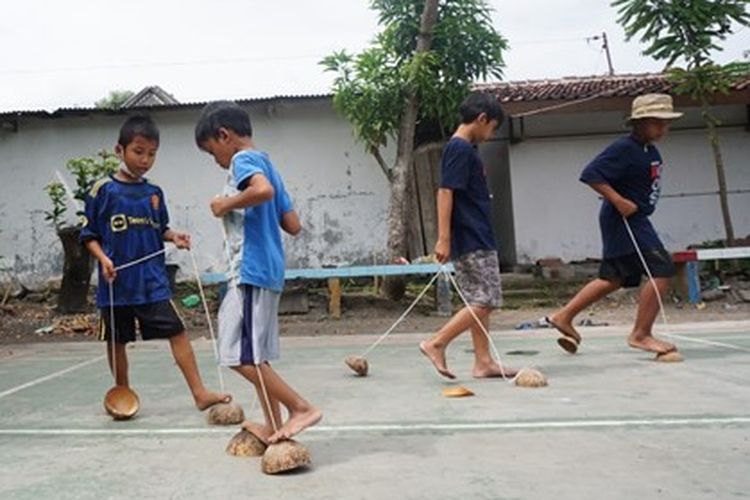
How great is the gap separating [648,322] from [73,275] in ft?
24.3

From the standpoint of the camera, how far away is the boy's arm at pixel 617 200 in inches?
179

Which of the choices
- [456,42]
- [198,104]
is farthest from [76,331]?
[456,42]

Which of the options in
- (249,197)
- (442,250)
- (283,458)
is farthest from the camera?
(442,250)

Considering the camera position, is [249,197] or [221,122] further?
[221,122]

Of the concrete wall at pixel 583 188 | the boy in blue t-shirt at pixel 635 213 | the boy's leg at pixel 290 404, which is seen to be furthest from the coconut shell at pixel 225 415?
the concrete wall at pixel 583 188

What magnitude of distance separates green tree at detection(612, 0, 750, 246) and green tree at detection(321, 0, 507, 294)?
6.05ft

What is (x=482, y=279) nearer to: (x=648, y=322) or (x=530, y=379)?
(x=530, y=379)

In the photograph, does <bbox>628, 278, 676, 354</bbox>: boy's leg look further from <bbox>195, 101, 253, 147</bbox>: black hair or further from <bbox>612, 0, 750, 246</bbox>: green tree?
<bbox>612, 0, 750, 246</bbox>: green tree

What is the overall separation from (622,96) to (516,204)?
227 centimetres

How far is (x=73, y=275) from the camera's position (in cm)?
935

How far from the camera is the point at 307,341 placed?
6.76 m

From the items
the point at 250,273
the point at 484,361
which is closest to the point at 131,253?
the point at 250,273

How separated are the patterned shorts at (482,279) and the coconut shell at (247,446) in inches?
69.2

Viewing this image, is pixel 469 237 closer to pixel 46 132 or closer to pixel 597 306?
pixel 597 306
